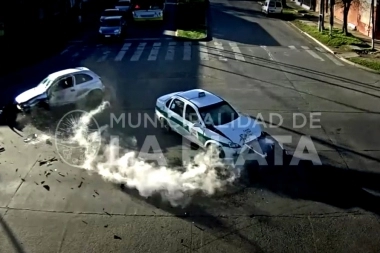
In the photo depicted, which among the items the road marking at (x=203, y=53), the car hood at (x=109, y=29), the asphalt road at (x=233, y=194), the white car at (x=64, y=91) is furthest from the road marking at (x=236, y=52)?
the white car at (x=64, y=91)

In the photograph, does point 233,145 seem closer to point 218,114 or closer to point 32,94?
point 218,114

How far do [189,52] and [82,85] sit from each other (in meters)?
11.9

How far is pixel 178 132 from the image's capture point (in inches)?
585

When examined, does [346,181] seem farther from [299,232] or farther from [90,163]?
[90,163]

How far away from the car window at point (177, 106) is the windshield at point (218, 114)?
2.81 ft

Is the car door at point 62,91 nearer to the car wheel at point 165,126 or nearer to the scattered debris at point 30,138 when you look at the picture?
the scattered debris at point 30,138

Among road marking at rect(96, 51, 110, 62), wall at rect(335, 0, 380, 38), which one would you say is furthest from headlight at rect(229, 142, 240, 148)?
wall at rect(335, 0, 380, 38)

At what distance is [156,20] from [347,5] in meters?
15.9

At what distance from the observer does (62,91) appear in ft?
57.9

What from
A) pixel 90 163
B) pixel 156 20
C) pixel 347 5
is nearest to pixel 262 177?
→ pixel 90 163

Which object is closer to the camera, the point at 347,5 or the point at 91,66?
the point at 91,66

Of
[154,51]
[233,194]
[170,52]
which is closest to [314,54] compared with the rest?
[170,52]

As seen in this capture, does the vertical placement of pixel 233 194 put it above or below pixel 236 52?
below

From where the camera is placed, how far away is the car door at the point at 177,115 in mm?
14469
